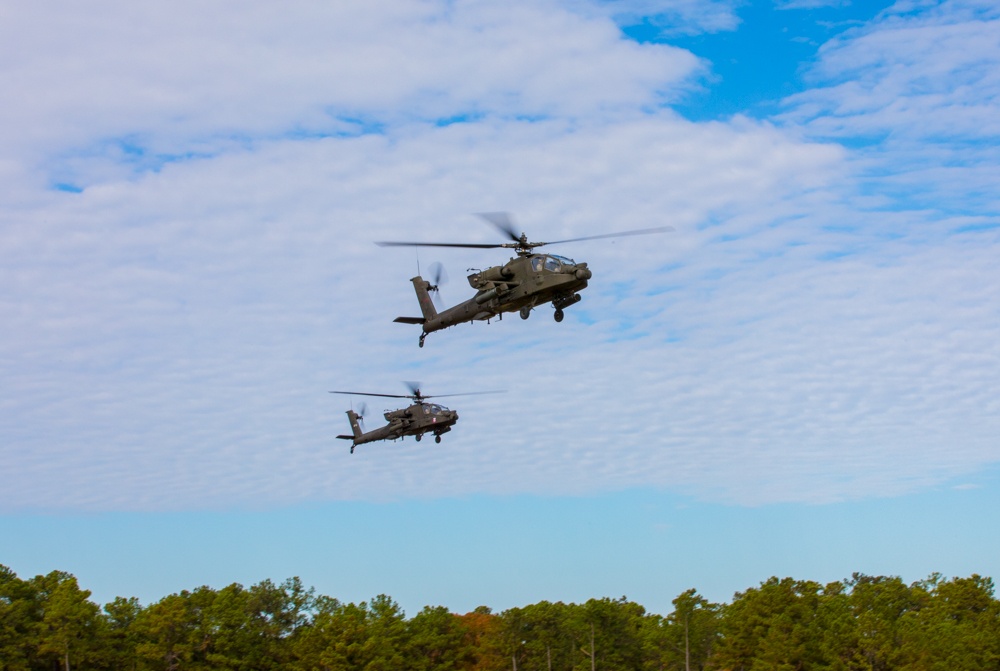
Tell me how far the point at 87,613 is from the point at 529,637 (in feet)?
143

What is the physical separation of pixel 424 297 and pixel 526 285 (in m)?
15.0

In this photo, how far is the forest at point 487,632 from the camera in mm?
102312

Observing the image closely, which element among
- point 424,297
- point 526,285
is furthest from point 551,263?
point 424,297

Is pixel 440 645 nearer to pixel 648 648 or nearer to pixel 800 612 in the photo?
pixel 648 648

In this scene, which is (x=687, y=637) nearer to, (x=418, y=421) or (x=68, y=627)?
(x=418, y=421)

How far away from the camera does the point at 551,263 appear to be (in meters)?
52.2

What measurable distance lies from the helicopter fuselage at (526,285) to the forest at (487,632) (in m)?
57.2

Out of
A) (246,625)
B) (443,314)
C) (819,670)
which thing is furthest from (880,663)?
(246,625)

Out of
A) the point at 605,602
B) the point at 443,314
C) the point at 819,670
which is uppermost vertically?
the point at 443,314

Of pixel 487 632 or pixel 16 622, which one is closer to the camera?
pixel 16 622

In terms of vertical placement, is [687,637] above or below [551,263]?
below

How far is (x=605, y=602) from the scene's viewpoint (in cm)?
12012

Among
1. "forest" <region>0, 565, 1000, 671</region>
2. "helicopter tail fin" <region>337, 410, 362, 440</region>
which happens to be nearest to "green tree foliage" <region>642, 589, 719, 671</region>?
"forest" <region>0, 565, 1000, 671</region>

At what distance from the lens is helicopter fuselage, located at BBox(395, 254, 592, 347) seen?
170 ft
